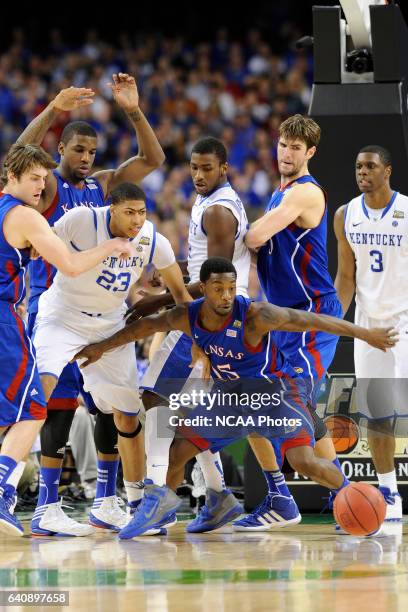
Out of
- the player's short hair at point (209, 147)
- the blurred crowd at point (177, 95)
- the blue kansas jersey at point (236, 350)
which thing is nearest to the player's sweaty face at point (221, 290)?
the blue kansas jersey at point (236, 350)

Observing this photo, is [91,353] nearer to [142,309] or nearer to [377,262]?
[142,309]

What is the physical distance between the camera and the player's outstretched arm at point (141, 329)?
645cm

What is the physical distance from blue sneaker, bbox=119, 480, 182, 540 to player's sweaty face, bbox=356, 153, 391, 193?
2487 millimetres

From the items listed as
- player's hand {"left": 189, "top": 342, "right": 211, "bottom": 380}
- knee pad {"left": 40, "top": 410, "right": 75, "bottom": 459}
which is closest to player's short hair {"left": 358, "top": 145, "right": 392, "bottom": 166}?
player's hand {"left": 189, "top": 342, "right": 211, "bottom": 380}

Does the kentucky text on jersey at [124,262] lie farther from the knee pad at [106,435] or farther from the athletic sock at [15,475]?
the athletic sock at [15,475]

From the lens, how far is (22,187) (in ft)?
20.4

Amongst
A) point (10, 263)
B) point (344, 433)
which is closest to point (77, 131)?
point (10, 263)

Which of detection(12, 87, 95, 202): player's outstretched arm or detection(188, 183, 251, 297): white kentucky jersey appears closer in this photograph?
detection(188, 183, 251, 297): white kentucky jersey

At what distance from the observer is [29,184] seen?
621cm

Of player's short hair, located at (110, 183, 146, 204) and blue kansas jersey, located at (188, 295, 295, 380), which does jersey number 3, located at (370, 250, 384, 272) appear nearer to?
blue kansas jersey, located at (188, 295, 295, 380)

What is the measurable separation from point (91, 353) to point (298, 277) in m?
1.38

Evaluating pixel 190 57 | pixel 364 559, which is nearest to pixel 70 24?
pixel 190 57

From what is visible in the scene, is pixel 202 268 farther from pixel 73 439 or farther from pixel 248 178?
pixel 248 178

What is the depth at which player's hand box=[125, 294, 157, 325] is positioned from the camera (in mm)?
6863
